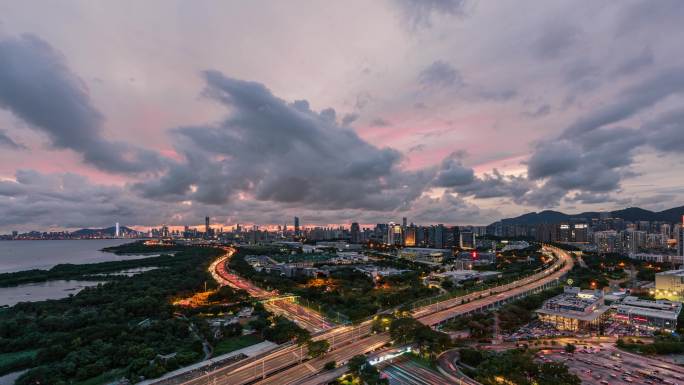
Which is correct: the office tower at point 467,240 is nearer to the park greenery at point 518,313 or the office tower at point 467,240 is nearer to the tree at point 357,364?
the park greenery at point 518,313

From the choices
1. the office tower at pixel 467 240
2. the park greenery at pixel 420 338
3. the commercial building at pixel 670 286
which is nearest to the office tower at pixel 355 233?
the office tower at pixel 467 240

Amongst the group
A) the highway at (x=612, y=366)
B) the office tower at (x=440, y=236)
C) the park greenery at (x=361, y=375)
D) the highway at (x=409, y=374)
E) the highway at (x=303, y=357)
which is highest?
→ the office tower at (x=440, y=236)

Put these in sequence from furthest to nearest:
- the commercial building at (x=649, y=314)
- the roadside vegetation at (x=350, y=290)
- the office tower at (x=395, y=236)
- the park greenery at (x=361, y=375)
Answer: the office tower at (x=395, y=236) → the roadside vegetation at (x=350, y=290) → the commercial building at (x=649, y=314) → the park greenery at (x=361, y=375)

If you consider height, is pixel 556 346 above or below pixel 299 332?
below

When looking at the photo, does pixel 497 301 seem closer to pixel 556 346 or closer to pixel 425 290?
pixel 425 290

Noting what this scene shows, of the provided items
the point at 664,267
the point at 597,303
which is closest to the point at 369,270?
the point at 597,303

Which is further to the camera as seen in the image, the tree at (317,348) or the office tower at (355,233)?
the office tower at (355,233)
